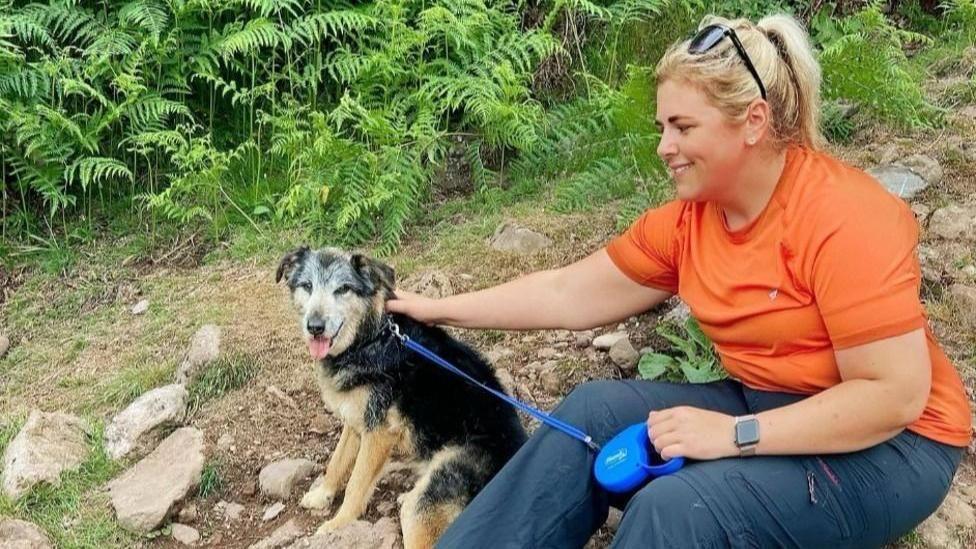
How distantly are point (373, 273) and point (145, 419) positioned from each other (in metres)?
1.57

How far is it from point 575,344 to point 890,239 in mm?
2538

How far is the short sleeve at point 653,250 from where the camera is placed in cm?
312

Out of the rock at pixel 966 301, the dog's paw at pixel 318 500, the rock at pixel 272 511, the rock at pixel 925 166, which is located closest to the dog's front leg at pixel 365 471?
the dog's paw at pixel 318 500

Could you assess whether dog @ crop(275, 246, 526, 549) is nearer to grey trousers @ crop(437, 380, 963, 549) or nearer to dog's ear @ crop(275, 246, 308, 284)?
dog's ear @ crop(275, 246, 308, 284)

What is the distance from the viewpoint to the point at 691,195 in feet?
9.11

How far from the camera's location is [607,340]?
4750 mm

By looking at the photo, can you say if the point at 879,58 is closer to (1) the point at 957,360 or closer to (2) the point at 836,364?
(1) the point at 957,360

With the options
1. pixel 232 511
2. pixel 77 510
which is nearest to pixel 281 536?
pixel 232 511

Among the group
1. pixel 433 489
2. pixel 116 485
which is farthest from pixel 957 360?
pixel 116 485

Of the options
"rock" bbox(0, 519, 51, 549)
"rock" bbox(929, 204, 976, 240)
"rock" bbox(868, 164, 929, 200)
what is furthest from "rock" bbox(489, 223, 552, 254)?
"rock" bbox(0, 519, 51, 549)

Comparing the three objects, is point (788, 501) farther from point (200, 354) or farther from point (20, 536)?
point (200, 354)

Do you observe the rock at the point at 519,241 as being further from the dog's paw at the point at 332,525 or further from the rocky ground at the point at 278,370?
the dog's paw at the point at 332,525

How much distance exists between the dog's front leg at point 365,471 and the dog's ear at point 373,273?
0.69 meters

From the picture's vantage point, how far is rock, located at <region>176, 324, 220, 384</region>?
499cm
